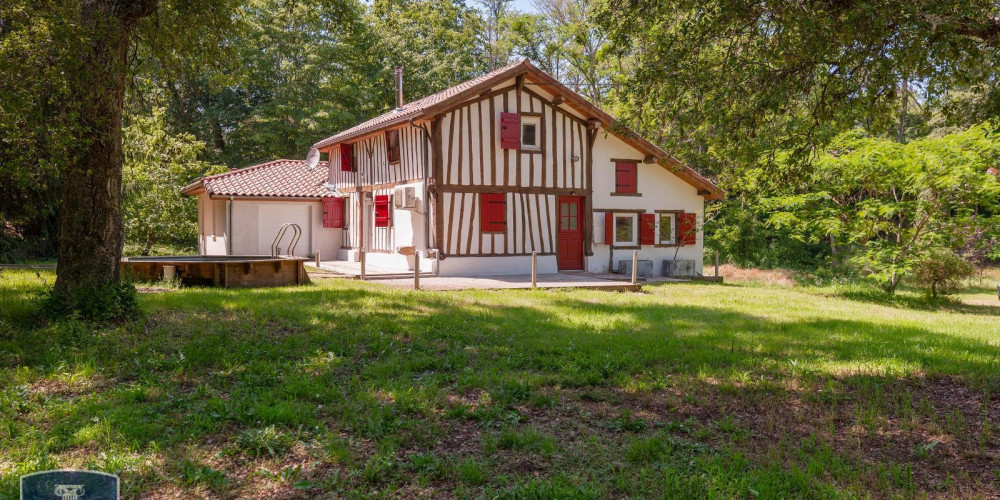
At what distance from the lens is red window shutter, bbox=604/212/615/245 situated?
18.3 metres

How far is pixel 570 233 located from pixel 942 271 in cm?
898

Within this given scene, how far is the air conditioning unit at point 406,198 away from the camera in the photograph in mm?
16458

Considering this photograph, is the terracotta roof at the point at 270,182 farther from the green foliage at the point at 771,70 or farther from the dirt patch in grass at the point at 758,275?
the green foliage at the point at 771,70

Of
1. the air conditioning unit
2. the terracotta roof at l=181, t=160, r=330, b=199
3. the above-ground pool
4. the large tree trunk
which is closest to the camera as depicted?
the large tree trunk

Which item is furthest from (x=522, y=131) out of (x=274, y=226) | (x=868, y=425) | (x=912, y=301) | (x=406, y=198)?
(x=868, y=425)

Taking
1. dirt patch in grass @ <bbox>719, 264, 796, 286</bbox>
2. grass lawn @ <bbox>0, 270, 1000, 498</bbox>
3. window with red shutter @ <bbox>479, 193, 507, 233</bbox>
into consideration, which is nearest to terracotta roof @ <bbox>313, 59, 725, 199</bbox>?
window with red shutter @ <bbox>479, 193, 507, 233</bbox>

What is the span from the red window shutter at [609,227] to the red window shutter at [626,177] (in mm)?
810

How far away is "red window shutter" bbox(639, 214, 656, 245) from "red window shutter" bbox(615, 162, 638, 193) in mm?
826

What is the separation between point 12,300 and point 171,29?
386 cm

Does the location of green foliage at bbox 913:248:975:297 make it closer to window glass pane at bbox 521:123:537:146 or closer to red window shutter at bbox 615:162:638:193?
red window shutter at bbox 615:162:638:193

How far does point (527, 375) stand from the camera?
6023 mm

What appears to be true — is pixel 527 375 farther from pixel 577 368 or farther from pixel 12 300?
pixel 12 300

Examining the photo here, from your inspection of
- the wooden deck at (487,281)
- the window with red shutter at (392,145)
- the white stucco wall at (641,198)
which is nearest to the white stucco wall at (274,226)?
the wooden deck at (487,281)

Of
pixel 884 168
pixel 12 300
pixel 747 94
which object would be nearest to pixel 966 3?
pixel 747 94
